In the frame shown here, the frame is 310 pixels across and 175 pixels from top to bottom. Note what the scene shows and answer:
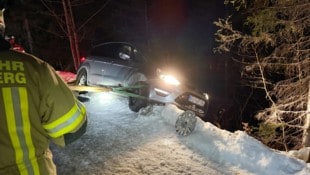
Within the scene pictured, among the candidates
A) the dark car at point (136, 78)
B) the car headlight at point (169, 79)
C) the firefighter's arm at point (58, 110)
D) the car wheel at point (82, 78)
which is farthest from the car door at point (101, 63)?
the firefighter's arm at point (58, 110)

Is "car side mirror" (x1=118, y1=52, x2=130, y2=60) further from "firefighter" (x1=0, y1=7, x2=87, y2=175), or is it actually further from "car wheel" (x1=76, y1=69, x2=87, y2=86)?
"firefighter" (x1=0, y1=7, x2=87, y2=175)

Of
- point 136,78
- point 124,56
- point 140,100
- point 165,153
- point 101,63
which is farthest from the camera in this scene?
point 101,63

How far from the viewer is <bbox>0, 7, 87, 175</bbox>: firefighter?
194cm

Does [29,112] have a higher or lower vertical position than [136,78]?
higher

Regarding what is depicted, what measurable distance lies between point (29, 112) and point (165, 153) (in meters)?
4.15

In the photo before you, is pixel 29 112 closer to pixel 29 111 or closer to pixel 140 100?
pixel 29 111

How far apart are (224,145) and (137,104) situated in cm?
298

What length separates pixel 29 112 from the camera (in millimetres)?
2004

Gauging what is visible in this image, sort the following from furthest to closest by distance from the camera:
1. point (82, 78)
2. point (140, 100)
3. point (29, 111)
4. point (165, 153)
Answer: point (82, 78), point (140, 100), point (165, 153), point (29, 111)

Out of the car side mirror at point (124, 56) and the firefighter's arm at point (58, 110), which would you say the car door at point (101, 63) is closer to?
the car side mirror at point (124, 56)

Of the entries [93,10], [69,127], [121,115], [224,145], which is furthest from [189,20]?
[69,127]

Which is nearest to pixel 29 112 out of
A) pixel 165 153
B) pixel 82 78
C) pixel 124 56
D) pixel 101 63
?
pixel 165 153

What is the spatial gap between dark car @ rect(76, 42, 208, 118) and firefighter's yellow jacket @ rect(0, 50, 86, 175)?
19.7 ft

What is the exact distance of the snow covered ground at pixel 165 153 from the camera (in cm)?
528
